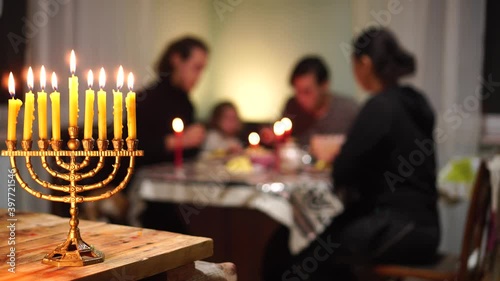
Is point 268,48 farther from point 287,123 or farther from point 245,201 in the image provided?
point 245,201

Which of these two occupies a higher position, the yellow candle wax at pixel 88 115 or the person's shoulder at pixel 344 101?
the person's shoulder at pixel 344 101

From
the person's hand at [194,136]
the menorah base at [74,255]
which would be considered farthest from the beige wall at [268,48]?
the menorah base at [74,255]

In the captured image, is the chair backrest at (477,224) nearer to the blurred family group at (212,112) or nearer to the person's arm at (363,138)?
the person's arm at (363,138)

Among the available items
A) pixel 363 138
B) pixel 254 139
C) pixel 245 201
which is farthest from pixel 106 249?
pixel 254 139

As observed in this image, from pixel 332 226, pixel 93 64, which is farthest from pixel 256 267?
pixel 93 64

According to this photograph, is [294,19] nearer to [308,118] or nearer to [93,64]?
[308,118]

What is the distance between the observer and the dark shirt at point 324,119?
5.18 m

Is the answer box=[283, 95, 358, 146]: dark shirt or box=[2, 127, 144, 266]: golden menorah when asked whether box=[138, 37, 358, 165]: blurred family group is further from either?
box=[2, 127, 144, 266]: golden menorah

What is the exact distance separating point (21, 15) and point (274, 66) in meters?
1.91

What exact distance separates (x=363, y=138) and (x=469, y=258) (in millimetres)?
765

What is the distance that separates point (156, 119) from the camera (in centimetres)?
532

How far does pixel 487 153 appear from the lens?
4594 mm

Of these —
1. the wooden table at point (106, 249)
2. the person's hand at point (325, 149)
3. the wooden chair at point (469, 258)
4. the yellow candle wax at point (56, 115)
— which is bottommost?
the wooden chair at point (469, 258)

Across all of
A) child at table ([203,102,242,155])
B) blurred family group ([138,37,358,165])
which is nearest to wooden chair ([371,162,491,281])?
blurred family group ([138,37,358,165])
